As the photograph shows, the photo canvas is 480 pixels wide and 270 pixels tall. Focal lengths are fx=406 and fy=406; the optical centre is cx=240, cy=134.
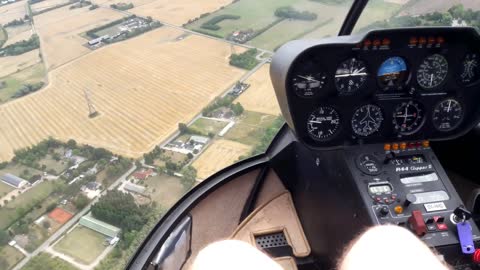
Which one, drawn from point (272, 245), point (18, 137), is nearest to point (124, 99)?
point (18, 137)

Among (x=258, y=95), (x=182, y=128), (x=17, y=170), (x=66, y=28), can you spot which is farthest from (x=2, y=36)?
(x=258, y=95)

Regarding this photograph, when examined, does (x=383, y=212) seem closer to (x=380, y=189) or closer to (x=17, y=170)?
(x=380, y=189)

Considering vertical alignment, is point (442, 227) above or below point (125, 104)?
above

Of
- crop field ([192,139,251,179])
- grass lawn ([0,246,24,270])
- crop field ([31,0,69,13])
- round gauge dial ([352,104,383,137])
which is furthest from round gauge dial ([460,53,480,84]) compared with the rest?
crop field ([31,0,69,13])

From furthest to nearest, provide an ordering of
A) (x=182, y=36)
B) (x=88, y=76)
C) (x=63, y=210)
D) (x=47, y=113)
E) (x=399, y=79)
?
(x=182, y=36) → (x=88, y=76) → (x=47, y=113) → (x=63, y=210) → (x=399, y=79)

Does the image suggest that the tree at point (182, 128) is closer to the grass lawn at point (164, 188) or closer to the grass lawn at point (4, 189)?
the grass lawn at point (164, 188)

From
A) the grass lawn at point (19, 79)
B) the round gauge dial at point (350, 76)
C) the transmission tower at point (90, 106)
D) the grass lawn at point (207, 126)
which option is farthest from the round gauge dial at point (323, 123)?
the grass lawn at point (19, 79)

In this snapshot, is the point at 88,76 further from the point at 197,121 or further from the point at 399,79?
the point at 399,79
